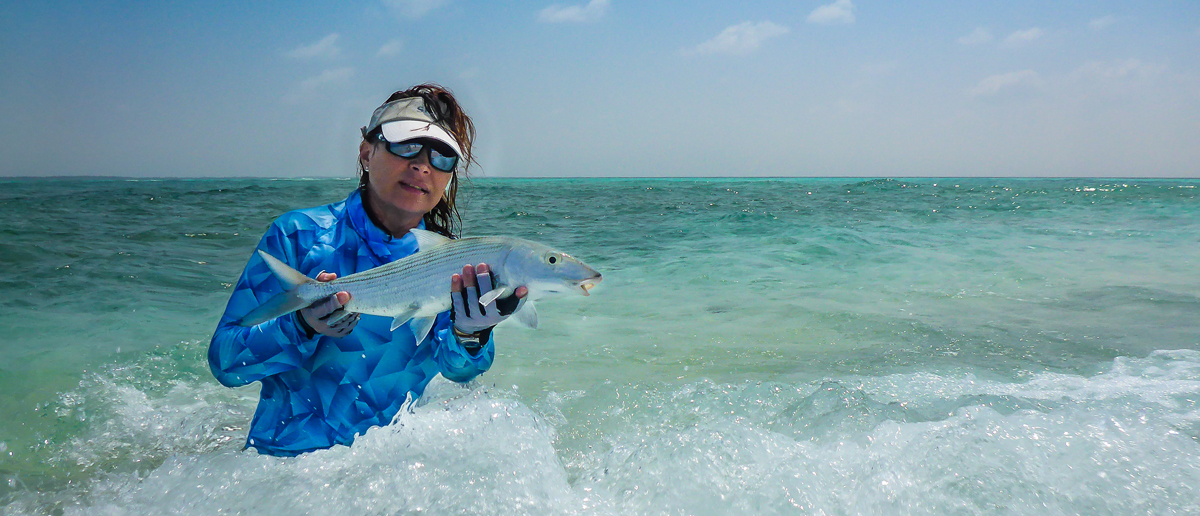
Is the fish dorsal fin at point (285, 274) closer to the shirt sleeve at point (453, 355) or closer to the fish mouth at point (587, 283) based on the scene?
the shirt sleeve at point (453, 355)

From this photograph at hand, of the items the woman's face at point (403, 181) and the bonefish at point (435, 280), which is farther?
the woman's face at point (403, 181)

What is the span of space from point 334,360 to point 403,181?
0.80 metres

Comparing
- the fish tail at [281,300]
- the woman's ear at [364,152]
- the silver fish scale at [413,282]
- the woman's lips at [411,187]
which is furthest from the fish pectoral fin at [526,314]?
the woman's ear at [364,152]

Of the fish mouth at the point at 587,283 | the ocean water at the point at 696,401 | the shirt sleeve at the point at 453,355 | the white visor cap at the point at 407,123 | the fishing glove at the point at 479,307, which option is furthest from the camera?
the ocean water at the point at 696,401

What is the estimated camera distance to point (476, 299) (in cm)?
229

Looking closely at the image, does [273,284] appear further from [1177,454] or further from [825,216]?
[825,216]

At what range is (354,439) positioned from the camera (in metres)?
3.13

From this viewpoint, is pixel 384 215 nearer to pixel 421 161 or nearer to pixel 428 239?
pixel 421 161

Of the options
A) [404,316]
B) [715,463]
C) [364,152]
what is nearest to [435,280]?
[404,316]

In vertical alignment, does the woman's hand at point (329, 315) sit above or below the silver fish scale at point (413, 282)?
below

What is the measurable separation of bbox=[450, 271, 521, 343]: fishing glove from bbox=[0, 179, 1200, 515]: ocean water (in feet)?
3.93

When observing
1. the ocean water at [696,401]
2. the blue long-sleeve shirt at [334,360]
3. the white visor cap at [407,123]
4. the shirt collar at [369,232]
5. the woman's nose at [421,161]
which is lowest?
the ocean water at [696,401]

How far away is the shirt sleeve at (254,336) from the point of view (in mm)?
2561

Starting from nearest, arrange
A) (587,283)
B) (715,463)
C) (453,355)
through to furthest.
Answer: (587,283) < (453,355) < (715,463)
